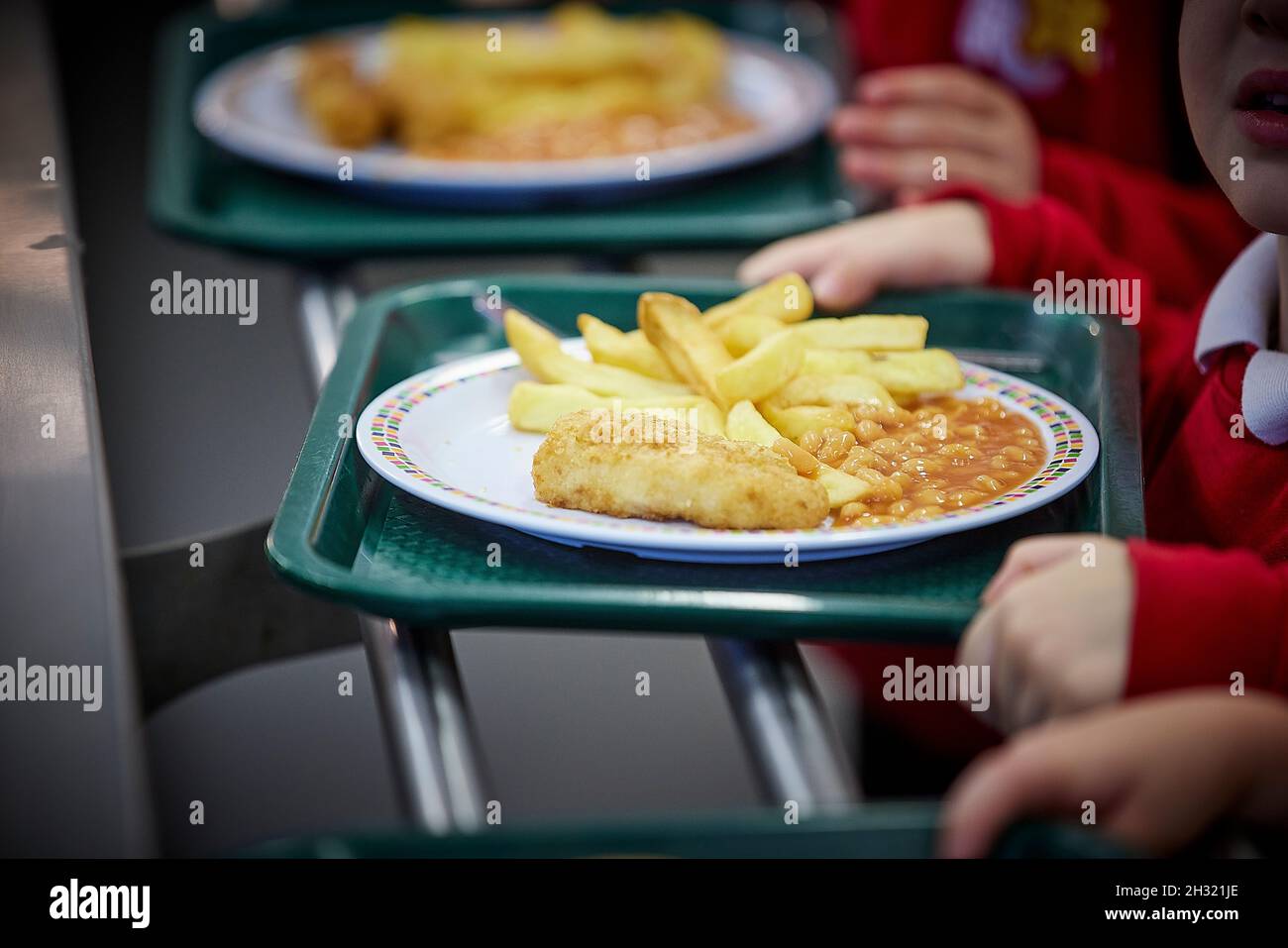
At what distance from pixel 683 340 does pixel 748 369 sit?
3.3 inches

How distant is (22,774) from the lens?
2.99ft

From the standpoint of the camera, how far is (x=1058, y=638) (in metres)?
0.91

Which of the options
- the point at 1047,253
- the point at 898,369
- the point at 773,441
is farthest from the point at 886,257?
the point at 773,441

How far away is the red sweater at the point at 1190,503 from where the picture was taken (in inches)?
36.3

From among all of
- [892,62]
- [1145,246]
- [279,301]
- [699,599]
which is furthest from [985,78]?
[699,599]

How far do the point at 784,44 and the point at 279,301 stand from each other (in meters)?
1.37

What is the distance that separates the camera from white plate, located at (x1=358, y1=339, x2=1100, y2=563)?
3.51 ft

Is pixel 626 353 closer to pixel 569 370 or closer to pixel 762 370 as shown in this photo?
pixel 569 370

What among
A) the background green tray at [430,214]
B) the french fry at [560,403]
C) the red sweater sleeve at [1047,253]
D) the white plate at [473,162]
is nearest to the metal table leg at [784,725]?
the french fry at [560,403]

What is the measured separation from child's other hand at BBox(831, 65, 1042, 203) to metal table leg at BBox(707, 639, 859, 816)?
1.31 m

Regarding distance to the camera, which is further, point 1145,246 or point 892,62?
point 892,62
